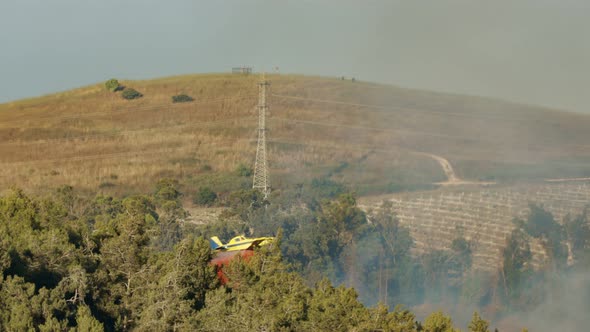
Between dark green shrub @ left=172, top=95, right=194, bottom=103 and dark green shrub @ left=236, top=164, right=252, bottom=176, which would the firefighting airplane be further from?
dark green shrub @ left=172, top=95, right=194, bottom=103

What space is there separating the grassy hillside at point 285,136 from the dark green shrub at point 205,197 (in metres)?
1.95

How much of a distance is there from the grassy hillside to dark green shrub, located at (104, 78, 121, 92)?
143 centimetres

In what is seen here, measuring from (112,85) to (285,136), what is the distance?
3030 cm

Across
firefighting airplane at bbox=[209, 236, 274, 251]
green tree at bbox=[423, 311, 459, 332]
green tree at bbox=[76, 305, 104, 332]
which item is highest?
green tree at bbox=[76, 305, 104, 332]

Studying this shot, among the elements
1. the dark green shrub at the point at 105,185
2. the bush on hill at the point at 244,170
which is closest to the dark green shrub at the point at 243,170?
the bush on hill at the point at 244,170

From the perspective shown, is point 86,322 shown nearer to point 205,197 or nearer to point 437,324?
point 437,324

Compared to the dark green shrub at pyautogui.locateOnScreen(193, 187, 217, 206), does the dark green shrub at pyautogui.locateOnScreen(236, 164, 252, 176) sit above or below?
above

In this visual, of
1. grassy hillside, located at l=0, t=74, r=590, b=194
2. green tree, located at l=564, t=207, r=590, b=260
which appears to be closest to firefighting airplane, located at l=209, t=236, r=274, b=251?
green tree, located at l=564, t=207, r=590, b=260

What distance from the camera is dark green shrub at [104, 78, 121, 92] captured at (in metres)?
130

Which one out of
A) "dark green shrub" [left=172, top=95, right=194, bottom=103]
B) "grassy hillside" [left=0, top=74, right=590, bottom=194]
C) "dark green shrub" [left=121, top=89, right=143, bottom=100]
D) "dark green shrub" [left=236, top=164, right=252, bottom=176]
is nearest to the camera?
"dark green shrub" [left=236, top=164, right=252, bottom=176]

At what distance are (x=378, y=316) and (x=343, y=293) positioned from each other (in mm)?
3251

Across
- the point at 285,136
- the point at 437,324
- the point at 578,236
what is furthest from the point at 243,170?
the point at 437,324

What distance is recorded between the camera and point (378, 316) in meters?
36.2

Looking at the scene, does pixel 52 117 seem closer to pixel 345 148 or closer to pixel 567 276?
pixel 345 148
